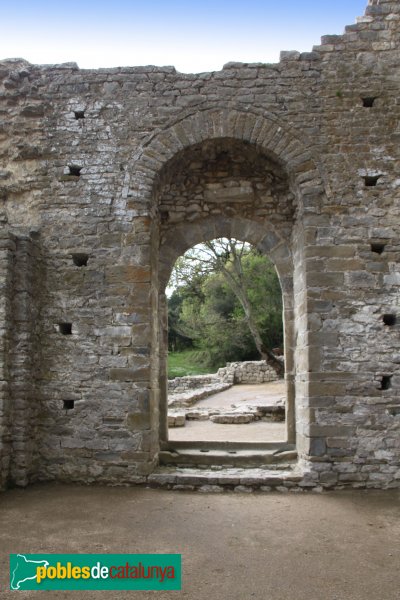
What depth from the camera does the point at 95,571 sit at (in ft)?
11.8

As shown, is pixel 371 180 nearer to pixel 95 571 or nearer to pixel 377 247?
pixel 377 247

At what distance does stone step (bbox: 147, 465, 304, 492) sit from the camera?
564 cm

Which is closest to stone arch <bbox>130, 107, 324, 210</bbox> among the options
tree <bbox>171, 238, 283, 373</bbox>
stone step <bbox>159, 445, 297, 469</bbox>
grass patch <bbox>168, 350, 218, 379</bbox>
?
stone step <bbox>159, 445, 297, 469</bbox>

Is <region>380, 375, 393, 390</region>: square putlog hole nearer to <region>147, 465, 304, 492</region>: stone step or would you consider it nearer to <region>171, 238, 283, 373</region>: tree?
<region>147, 465, 304, 492</region>: stone step

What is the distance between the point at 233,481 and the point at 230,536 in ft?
4.86

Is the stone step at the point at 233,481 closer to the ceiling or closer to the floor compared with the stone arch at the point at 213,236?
closer to the floor

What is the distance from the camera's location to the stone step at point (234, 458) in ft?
21.0

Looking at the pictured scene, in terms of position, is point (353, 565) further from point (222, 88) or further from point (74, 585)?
point (222, 88)

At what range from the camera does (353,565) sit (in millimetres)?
3633

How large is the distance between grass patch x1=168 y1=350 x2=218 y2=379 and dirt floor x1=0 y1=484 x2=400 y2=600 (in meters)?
17.1

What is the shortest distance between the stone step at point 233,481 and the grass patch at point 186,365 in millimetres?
16465

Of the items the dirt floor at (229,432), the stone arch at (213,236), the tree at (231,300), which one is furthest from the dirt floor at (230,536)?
the tree at (231,300)

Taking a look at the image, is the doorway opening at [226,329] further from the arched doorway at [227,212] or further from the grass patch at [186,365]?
the arched doorway at [227,212]

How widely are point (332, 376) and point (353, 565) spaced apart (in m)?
2.44
